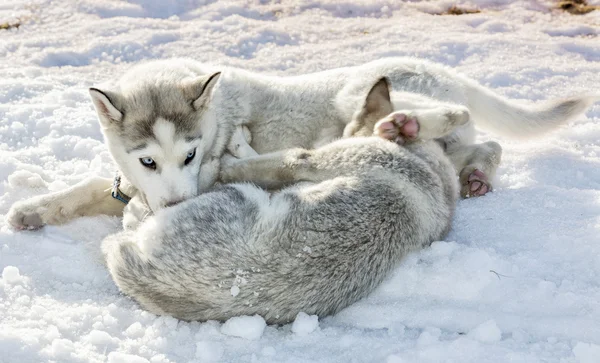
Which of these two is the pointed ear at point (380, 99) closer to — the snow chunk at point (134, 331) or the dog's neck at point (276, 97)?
the dog's neck at point (276, 97)

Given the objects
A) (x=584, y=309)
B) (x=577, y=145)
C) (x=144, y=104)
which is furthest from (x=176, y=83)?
(x=577, y=145)

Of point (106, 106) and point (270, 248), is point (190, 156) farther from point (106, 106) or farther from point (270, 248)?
point (270, 248)

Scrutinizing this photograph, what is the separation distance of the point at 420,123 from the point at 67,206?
8.01 ft

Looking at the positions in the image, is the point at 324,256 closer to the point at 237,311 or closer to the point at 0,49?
the point at 237,311

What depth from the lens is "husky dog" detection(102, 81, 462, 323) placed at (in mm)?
3225

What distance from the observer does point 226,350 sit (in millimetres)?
3117

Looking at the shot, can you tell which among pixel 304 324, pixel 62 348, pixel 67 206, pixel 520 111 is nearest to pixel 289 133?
pixel 67 206

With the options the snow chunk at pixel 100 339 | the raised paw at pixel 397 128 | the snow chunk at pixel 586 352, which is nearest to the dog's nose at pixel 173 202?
the snow chunk at pixel 100 339

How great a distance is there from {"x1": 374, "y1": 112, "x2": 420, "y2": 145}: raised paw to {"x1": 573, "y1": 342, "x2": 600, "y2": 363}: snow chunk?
174 centimetres

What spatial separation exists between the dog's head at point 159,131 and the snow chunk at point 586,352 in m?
2.21

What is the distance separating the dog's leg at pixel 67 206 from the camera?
4.20m

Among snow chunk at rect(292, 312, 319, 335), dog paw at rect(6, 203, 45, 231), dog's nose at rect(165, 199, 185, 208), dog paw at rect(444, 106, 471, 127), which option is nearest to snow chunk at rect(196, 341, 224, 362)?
snow chunk at rect(292, 312, 319, 335)

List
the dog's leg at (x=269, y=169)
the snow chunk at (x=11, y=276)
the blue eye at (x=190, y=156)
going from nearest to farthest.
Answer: the snow chunk at (x=11, y=276) < the blue eye at (x=190, y=156) < the dog's leg at (x=269, y=169)

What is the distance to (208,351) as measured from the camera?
10.1 feet
